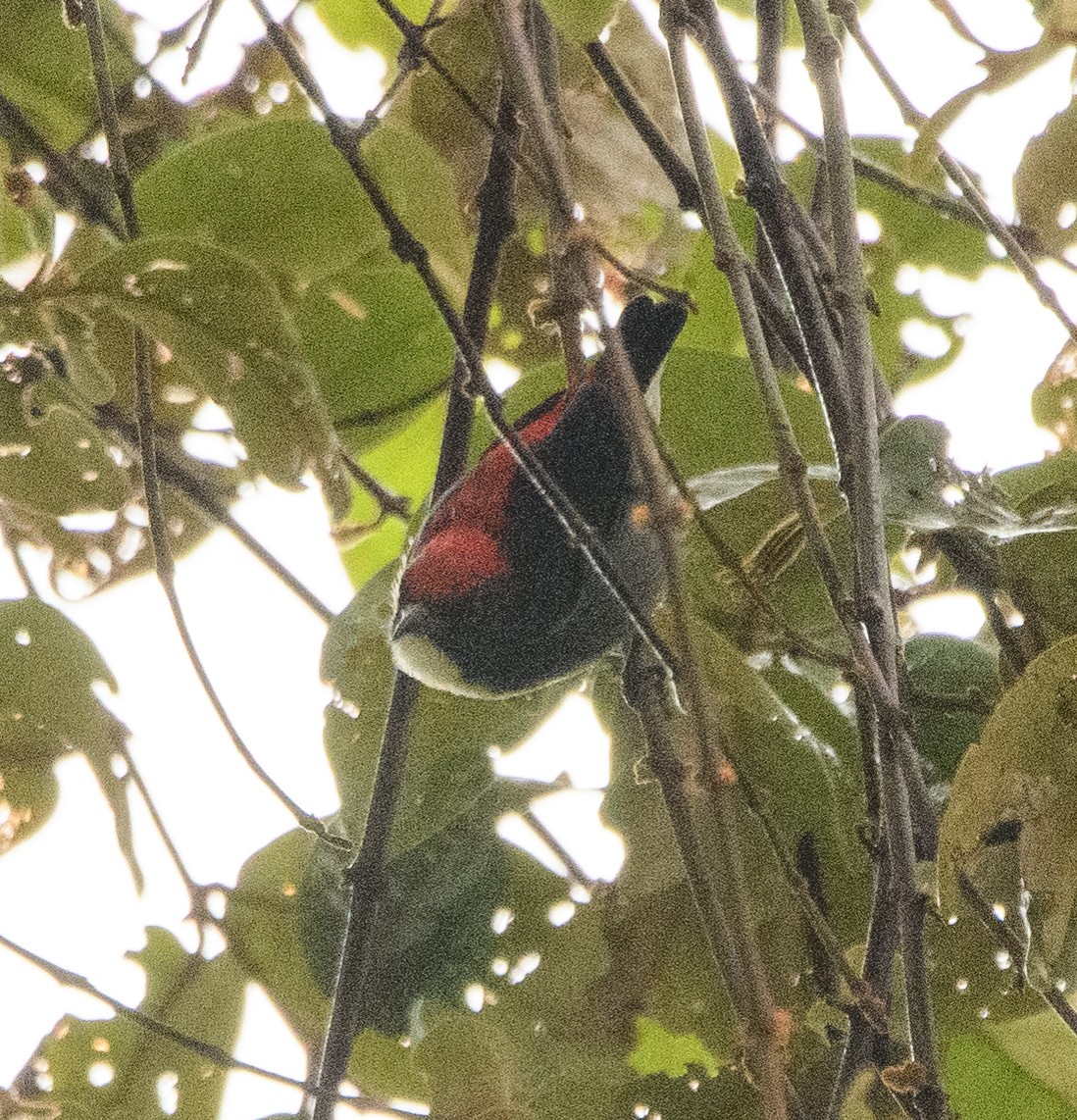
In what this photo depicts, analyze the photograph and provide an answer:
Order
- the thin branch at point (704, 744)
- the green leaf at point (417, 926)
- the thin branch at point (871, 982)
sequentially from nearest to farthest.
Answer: the thin branch at point (704, 744) < the thin branch at point (871, 982) < the green leaf at point (417, 926)

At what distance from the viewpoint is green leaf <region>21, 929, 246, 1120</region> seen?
1.11 m

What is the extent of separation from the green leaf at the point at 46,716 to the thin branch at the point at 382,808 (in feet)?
0.77

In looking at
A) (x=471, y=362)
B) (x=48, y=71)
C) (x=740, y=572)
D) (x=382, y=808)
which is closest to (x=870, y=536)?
(x=740, y=572)

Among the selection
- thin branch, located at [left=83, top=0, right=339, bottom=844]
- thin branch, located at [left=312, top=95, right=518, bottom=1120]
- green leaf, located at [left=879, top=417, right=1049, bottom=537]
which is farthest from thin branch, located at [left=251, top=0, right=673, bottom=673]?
green leaf, located at [left=879, top=417, right=1049, bottom=537]

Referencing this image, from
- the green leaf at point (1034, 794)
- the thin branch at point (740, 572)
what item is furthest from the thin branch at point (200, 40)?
the green leaf at point (1034, 794)

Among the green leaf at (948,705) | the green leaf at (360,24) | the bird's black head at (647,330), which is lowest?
the green leaf at (948,705)

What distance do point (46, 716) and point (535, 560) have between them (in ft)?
1.40

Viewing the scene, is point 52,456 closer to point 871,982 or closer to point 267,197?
point 267,197

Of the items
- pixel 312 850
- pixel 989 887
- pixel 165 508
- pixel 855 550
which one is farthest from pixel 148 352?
pixel 989 887

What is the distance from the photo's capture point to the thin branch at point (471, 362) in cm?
86

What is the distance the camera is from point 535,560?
130cm

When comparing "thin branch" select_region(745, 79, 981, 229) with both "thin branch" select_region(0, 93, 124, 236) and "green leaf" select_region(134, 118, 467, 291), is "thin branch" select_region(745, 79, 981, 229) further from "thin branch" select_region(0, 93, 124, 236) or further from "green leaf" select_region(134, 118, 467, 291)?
"thin branch" select_region(0, 93, 124, 236)

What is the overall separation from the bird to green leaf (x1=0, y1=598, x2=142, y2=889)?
23 cm

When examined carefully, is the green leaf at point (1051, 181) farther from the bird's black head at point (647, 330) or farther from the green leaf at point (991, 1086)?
the green leaf at point (991, 1086)
